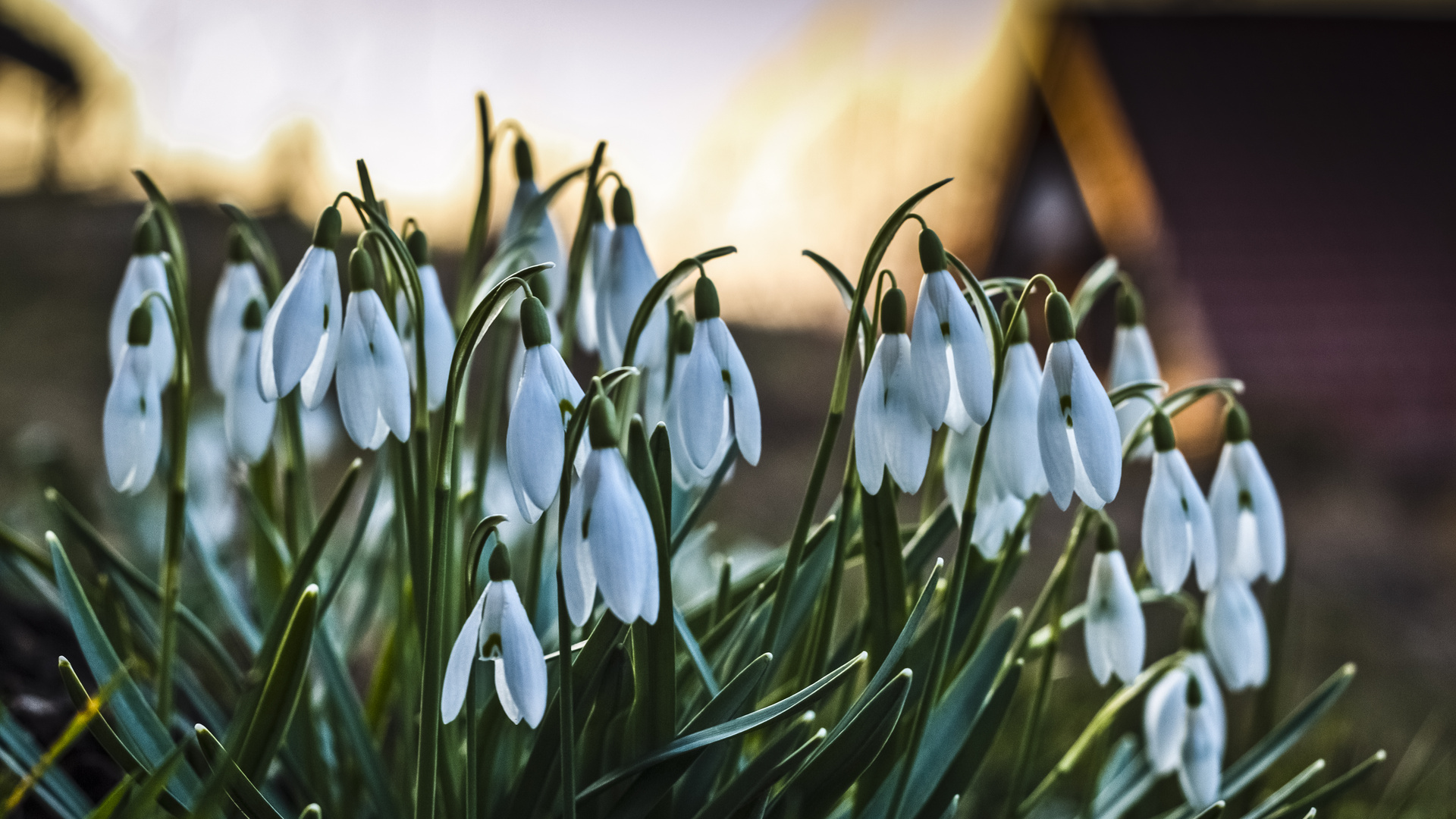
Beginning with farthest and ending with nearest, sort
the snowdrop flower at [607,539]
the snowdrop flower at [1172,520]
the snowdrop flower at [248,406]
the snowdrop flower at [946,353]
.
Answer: the snowdrop flower at [248,406] → the snowdrop flower at [1172,520] → the snowdrop flower at [946,353] → the snowdrop flower at [607,539]

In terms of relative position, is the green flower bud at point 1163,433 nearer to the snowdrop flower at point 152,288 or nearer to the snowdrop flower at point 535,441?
the snowdrop flower at point 535,441

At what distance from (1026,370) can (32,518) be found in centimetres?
249

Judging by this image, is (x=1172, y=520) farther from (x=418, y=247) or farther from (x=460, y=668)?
(x=418, y=247)

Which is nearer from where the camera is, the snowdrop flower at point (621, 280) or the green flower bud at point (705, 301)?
the green flower bud at point (705, 301)

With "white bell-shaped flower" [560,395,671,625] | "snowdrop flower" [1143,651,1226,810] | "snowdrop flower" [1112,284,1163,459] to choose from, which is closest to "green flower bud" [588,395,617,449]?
"white bell-shaped flower" [560,395,671,625]

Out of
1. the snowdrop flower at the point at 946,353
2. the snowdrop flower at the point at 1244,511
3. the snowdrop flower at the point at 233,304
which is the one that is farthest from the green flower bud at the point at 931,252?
the snowdrop flower at the point at 233,304

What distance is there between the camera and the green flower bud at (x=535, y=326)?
68 cm

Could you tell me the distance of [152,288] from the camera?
36.1 inches

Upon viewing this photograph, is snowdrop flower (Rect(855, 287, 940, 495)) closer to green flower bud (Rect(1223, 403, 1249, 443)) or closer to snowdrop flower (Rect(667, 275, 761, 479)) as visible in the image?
snowdrop flower (Rect(667, 275, 761, 479))

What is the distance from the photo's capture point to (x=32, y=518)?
230 centimetres

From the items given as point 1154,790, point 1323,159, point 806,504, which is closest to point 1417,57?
point 1323,159

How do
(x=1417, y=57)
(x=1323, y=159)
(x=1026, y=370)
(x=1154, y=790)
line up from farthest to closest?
(x=1417, y=57) < (x=1323, y=159) < (x=1154, y=790) < (x=1026, y=370)

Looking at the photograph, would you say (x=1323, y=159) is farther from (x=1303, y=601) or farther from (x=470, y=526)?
(x=470, y=526)

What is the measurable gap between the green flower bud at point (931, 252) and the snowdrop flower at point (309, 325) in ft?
1.48
